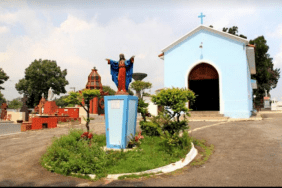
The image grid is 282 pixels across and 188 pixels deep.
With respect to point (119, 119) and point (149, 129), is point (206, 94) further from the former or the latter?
point (119, 119)

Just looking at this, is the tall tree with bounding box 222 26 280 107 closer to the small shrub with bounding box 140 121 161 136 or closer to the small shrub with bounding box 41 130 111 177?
the small shrub with bounding box 140 121 161 136

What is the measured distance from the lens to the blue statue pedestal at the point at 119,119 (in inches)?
313

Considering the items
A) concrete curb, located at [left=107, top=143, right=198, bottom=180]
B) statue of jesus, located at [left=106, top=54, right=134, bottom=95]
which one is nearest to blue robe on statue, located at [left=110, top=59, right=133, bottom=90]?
statue of jesus, located at [left=106, top=54, right=134, bottom=95]

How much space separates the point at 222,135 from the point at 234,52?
10259 millimetres

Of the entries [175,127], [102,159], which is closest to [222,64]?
[175,127]

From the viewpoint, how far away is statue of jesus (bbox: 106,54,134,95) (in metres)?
8.61

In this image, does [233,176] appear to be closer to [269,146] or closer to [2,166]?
[269,146]

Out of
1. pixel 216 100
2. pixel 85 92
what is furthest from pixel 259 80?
pixel 85 92

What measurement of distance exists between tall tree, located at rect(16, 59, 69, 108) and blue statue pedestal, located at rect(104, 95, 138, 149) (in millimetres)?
42016

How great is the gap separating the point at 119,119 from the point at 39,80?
145 feet

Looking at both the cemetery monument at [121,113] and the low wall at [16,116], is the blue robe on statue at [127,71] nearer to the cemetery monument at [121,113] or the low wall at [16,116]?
the cemetery monument at [121,113]

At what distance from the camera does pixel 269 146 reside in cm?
859

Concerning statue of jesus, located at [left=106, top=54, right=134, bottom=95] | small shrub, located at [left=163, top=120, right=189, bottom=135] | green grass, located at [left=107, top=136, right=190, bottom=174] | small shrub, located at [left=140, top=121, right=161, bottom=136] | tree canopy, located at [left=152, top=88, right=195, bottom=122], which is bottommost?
green grass, located at [left=107, top=136, right=190, bottom=174]

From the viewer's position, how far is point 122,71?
8.68 metres
